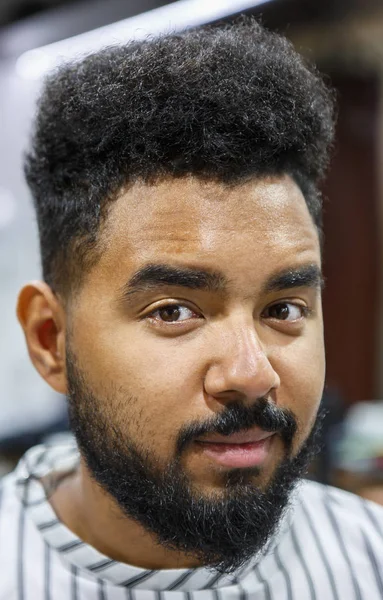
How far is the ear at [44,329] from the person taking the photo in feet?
3.25

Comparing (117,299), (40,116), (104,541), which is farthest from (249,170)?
(104,541)

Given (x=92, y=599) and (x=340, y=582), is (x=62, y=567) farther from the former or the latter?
(x=340, y=582)

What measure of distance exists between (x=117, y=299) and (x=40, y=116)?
13.4 inches

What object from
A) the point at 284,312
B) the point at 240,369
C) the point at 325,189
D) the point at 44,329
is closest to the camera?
the point at 240,369

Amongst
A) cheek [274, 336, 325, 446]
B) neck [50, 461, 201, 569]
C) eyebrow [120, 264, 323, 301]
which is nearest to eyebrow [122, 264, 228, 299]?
eyebrow [120, 264, 323, 301]

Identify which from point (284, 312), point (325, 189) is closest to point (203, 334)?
point (284, 312)

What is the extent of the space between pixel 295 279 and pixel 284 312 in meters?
0.05

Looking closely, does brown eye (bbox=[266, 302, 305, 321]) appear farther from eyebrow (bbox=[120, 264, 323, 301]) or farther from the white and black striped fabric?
the white and black striped fabric

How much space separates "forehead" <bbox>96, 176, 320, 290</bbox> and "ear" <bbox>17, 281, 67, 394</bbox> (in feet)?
0.50

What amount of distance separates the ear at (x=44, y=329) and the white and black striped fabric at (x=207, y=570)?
0.23 metres

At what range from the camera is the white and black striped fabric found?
93 centimetres

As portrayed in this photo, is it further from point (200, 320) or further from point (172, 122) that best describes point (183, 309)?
point (172, 122)

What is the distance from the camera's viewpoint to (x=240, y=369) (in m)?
0.78

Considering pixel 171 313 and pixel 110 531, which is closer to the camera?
pixel 171 313
